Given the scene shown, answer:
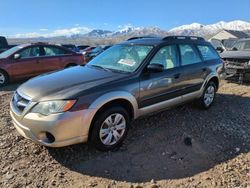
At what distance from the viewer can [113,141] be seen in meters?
4.25

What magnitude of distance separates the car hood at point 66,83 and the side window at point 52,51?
19.2ft

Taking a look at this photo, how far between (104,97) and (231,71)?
271 inches

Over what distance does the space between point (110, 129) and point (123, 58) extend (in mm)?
1490

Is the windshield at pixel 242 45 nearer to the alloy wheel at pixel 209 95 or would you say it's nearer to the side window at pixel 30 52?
the alloy wheel at pixel 209 95

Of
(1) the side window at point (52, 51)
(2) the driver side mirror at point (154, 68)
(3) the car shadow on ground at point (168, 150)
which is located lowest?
(3) the car shadow on ground at point (168, 150)

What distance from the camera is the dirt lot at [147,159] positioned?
3.58 meters

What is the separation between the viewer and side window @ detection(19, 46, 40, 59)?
973 centimetres

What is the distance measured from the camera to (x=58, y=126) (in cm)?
358

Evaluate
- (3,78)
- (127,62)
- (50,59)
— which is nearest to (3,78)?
(3,78)

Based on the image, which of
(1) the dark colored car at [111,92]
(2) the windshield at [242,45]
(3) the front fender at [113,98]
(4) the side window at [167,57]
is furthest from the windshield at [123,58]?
(2) the windshield at [242,45]

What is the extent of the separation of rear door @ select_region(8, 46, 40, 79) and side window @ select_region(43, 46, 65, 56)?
Result: 0.33 meters

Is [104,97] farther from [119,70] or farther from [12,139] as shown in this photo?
[12,139]

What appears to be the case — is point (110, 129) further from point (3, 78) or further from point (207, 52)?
point (3, 78)

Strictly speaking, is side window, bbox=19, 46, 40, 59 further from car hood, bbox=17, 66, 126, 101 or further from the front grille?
the front grille
